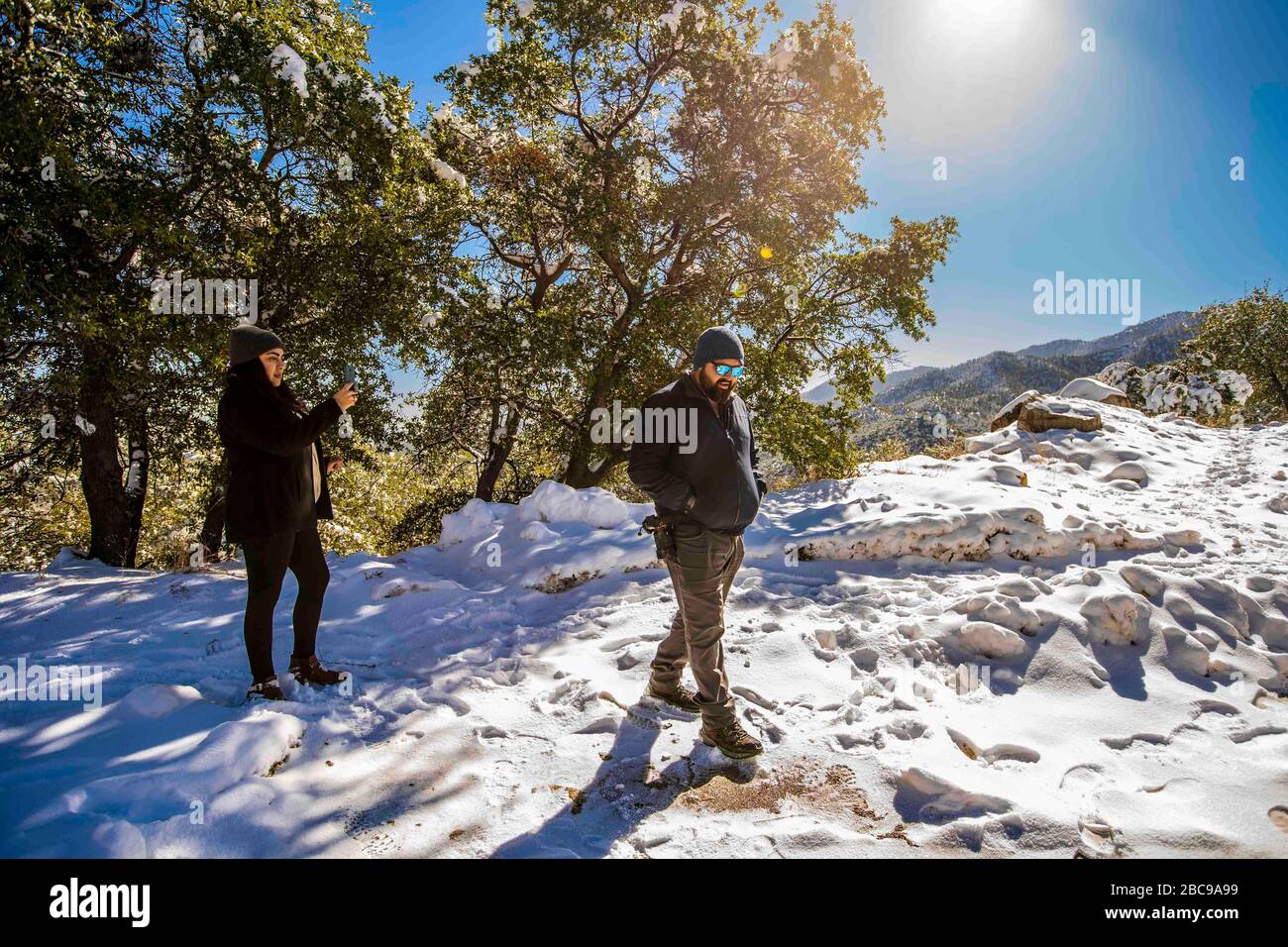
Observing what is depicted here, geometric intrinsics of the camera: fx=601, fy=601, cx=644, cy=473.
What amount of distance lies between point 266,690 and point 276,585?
0.69 metres

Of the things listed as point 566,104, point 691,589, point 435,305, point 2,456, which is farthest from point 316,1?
point 691,589

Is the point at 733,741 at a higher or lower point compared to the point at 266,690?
lower

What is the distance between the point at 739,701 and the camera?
13.9ft

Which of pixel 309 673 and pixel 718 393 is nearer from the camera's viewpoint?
pixel 718 393

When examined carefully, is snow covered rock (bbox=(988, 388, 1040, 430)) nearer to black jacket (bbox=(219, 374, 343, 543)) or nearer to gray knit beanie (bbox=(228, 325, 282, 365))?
black jacket (bbox=(219, 374, 343, 543))

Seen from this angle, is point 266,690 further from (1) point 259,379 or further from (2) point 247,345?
(2) point 247,345

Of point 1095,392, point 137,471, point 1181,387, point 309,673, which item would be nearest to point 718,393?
point 309,673

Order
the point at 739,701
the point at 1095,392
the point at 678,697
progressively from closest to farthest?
1. the point at 678,697
2. the point at 739,701
3. the point at 1095,392

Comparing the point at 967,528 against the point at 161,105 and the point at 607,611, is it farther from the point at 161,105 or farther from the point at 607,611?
the point at 161,105

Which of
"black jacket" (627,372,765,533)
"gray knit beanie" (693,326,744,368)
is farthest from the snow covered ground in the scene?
"gray knit beanie" (693,326,744,368)

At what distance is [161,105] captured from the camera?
8250 millimetres

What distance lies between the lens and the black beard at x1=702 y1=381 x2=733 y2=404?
372 centimetres

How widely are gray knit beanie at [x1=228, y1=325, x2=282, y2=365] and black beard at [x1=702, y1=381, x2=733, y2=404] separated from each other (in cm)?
265
